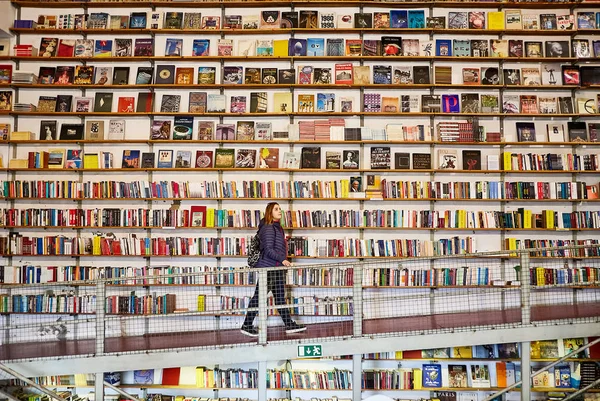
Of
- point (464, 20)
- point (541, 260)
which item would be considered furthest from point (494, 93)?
point (541, 260)

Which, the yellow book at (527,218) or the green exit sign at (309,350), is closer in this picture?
the green exit sign at (309,350)

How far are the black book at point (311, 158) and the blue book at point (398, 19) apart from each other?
176 cm

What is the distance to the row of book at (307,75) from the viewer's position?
644 centimetres

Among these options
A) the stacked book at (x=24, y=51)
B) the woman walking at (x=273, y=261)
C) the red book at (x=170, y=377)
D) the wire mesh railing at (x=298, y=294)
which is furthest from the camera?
the stacked book at (x=24, y=51)

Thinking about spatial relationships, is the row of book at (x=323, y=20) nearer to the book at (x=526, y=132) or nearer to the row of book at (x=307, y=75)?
the row of book at (x=307, y=75)

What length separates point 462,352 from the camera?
19.1ft

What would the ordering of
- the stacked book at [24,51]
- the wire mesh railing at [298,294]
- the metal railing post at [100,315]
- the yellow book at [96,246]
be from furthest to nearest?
the stacked book at [24,51] → the yellow book at [96,246] → the wire mesh railing at [298,294] → the metal railing post at [100,315]

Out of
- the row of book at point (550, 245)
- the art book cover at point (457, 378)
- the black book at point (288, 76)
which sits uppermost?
the black book at point (288, 76)

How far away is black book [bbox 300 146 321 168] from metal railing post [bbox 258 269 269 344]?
1.92m

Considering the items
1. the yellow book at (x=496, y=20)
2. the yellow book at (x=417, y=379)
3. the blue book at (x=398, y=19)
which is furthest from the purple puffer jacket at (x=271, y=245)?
the yellow book at (x=496, y=20)

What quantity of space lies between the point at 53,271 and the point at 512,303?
5293 mm

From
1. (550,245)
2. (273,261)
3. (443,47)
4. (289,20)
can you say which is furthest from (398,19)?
(273,261)

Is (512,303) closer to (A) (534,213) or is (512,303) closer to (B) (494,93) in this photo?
(A) (534,213)

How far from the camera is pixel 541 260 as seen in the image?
630 centimetres
